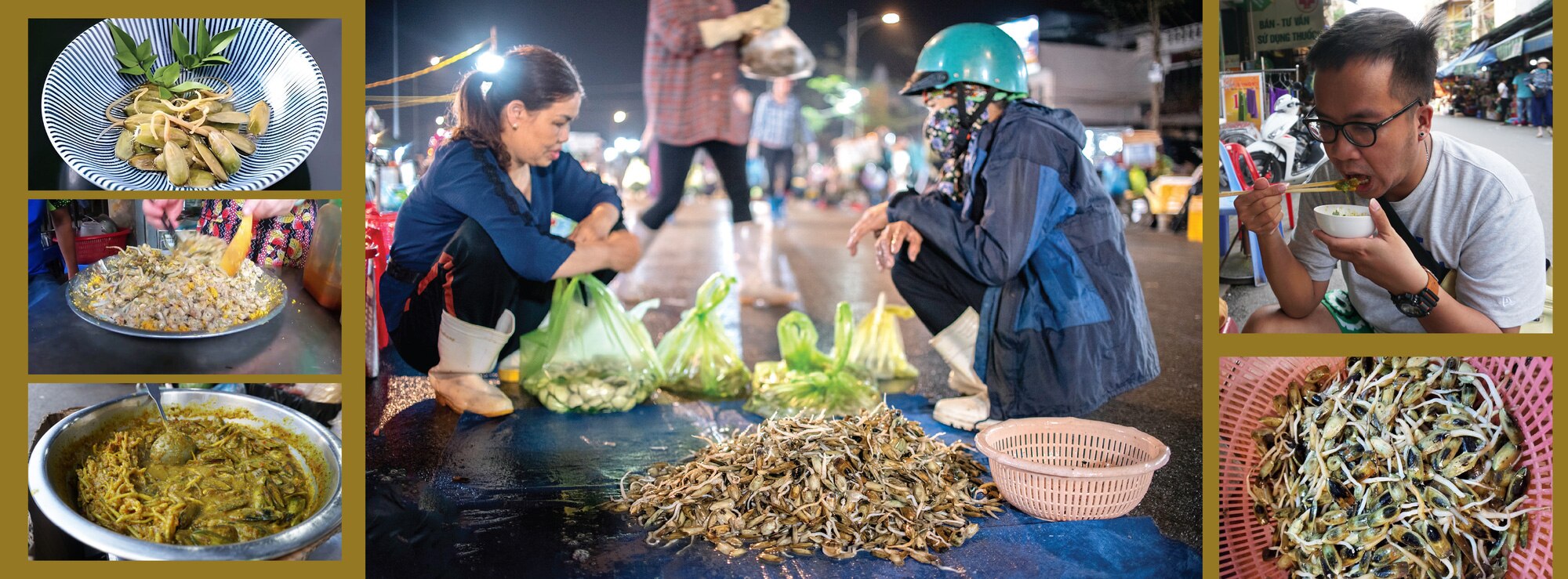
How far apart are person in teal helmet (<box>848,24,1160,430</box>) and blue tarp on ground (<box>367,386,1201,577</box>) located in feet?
1.44

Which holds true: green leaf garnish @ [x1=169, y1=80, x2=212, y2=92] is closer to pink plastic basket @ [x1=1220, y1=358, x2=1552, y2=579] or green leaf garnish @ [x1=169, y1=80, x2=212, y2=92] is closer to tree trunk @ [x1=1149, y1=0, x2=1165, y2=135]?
pink plastic basket @ [x1=1220, y1=358, x2=1552, y2=579]

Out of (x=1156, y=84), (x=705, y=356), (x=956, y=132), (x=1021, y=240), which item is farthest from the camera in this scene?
(x=1156, y=84)

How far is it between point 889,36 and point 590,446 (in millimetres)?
2027

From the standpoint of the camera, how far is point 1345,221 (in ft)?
7.75

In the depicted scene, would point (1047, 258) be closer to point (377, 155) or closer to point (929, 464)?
point (929, 464)

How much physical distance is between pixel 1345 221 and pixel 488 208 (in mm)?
2405

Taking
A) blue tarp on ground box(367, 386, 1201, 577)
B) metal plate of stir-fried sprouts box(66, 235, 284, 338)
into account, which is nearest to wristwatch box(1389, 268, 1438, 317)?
blue tarp on ground box(367, 386, 1201, 577)

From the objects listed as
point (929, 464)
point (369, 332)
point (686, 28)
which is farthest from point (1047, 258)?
point (369, 332)

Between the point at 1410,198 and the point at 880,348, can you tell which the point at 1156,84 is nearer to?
the point at 880,348

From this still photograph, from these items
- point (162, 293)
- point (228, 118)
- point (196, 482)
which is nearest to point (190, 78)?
point (228, 118)

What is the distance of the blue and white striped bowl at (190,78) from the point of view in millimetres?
2516

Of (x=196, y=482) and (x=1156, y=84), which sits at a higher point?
(x=1156, y=84)

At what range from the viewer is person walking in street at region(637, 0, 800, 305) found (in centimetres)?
363

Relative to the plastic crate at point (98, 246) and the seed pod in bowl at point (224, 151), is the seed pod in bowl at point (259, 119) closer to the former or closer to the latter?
the seed pod in bowl at point (224, 151)
